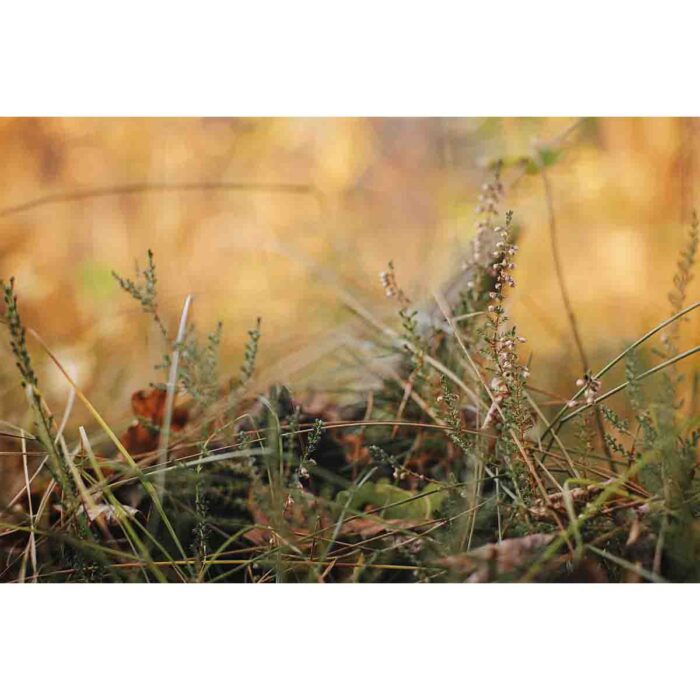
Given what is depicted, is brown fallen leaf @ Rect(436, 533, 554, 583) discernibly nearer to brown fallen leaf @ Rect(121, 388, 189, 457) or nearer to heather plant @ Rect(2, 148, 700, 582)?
heather plant @ Rect(2, 148, 700, 582)

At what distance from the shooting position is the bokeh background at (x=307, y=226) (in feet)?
3.67

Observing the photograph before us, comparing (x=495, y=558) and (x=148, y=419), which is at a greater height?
(x=148, y=419)

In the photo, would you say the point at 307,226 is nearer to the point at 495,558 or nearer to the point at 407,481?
the point at 407,481

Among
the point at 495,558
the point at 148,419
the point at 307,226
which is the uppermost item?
the point at 307,226

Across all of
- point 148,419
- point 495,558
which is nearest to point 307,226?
point 148,419

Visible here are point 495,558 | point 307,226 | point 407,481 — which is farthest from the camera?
point 307,226

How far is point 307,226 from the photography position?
3.87 feet

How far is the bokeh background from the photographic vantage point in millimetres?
1120

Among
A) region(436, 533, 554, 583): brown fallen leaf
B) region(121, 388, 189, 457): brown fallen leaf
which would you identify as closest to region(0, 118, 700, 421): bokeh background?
region(121, 388, 189, 457): brown fallen leaf

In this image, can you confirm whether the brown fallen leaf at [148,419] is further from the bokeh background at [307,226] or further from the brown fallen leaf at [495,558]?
the brown fallen leaf at [495,558]
